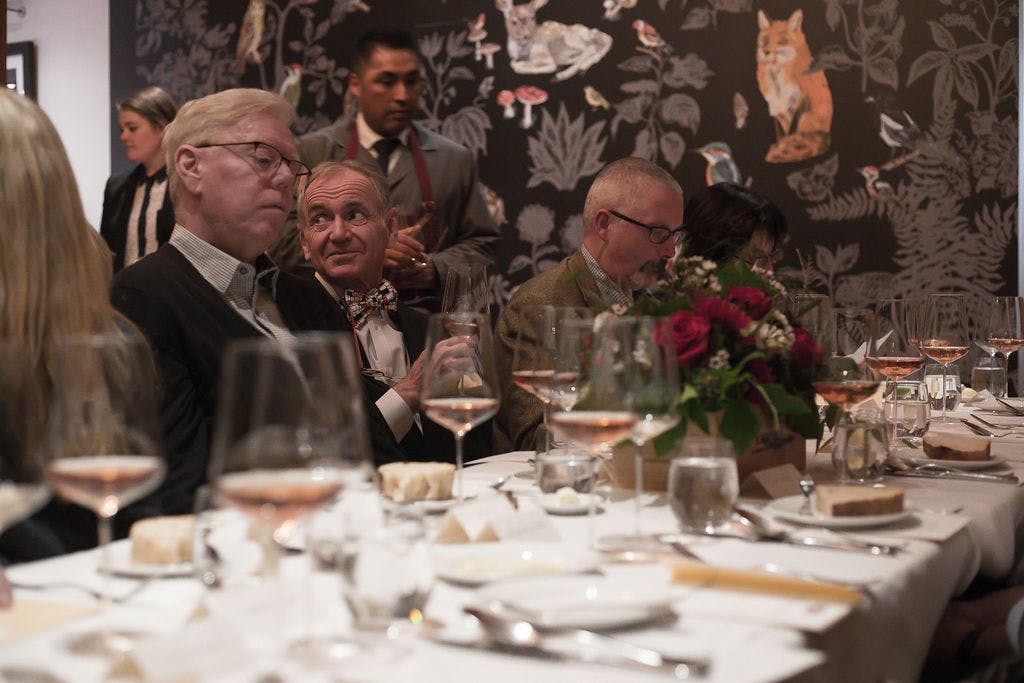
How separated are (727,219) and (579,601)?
2450 mm

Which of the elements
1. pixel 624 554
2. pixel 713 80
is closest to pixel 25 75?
pixel 713 80

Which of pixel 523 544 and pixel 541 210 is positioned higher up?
pixel 541 210

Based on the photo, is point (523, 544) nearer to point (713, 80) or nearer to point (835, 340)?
point (835, 340)

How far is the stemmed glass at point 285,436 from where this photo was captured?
2.63 ft

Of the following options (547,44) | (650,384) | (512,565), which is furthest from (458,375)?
(547,44)

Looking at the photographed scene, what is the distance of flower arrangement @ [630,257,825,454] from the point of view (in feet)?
5.36

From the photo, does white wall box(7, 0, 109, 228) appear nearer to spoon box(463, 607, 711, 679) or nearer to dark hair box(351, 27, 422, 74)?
dark hair box(351, 27, 422, 74)

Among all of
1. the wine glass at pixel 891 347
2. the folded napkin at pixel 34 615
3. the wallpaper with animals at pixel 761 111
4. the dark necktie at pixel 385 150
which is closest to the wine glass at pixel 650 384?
the folded napkin at pixel 34 615

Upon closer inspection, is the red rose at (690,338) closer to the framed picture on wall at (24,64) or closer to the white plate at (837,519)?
the white plate at (837,519)

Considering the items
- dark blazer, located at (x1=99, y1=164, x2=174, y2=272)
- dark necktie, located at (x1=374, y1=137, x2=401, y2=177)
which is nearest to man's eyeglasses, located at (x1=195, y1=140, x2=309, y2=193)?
dark necktie, located at (x1=374, y1=137, x2=401, y2=177)

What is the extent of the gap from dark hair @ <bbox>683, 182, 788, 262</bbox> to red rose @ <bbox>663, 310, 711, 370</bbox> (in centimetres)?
158

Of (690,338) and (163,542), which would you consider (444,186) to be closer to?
(690,338)

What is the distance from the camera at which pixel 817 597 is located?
102cm

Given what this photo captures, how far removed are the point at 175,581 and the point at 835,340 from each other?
122 centimetres
